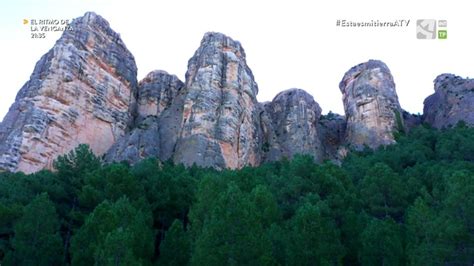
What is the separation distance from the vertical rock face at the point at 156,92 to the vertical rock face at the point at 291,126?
14.2 m

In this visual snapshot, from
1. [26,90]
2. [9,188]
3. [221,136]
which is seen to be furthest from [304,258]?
[26,90]

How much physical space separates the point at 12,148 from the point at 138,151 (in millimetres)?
13288

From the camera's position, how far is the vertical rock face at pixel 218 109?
53062 mm

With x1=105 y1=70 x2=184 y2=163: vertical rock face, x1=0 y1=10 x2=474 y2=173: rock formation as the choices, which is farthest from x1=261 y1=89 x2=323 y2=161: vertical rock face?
x1=105 y1=70 x2=184 y2=163: vertical rock face

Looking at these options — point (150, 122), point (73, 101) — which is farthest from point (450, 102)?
point (73, 101)

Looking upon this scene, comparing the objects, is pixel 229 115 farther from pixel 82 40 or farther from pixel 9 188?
pixel 9 188

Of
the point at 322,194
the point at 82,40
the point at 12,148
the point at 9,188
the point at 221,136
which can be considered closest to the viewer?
the point at 322,194

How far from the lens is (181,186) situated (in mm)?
33000

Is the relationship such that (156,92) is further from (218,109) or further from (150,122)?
(218,109)

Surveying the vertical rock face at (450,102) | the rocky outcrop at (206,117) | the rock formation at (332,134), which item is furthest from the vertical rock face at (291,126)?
the vertical rock face at (450,102)

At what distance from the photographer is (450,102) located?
64562mm

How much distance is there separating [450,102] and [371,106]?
1122cm

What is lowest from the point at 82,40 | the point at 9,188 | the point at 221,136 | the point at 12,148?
the point at 9,188

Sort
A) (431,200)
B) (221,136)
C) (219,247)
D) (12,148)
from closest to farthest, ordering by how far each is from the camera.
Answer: (219,247) → (431,200) → (12,148) → (221,136)
